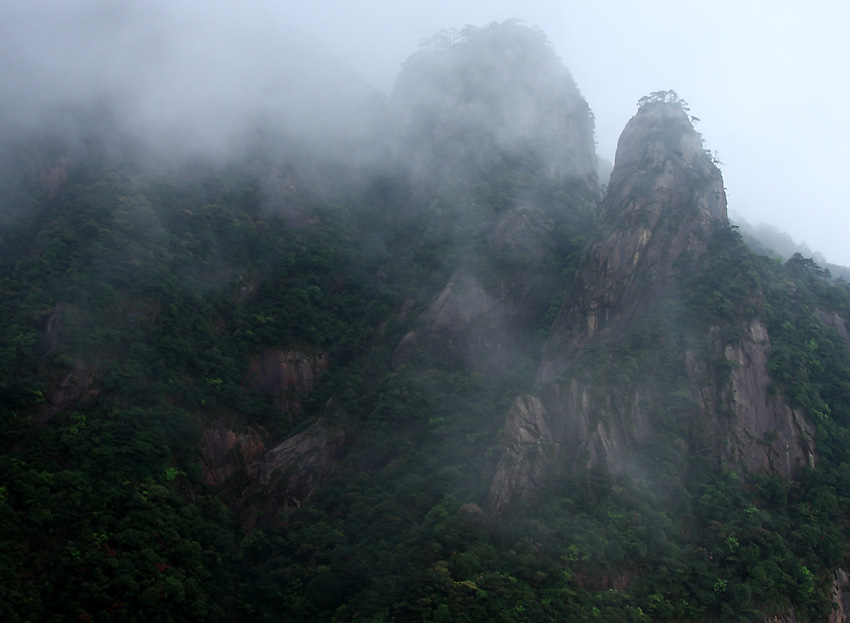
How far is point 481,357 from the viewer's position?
171 feet

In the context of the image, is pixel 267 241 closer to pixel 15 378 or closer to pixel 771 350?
pixel 15 378

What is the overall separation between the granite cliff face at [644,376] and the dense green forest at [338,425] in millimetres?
581

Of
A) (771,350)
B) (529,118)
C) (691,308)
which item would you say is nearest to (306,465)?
(691,308)

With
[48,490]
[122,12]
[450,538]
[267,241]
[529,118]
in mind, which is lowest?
[48,490]

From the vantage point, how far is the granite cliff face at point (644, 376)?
130ft

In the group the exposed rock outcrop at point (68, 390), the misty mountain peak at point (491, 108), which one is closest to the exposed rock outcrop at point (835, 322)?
the misty mountain peak at point (491, 108)

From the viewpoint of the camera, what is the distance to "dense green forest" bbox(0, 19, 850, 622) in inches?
1302

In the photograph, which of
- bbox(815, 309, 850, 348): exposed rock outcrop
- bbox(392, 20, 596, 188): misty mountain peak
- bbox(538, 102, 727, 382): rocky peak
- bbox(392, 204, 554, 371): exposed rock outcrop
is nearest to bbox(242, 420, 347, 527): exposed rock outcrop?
bbox(392, 204, 554, 371): exposed rock outcrop

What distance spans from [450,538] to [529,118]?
51.9 metres

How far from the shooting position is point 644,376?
4284 centimetres

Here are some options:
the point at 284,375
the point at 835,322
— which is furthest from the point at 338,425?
the point at 835,322

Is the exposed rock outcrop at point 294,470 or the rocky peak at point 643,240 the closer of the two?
the exposed rock outcrop at point 294,470

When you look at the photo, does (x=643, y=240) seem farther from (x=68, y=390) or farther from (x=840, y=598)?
(x=68, y=390)

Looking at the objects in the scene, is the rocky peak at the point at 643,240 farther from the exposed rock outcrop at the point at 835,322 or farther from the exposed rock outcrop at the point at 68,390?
the exposed rock outcrop at the point at 68,390
